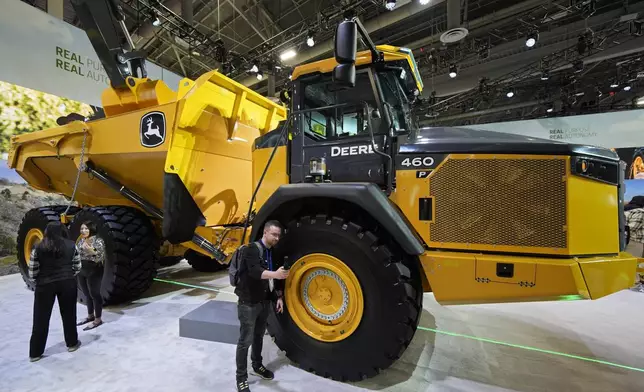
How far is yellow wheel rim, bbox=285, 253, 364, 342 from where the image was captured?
2.40 m

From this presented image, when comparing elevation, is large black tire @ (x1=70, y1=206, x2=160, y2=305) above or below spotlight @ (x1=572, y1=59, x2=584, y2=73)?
below

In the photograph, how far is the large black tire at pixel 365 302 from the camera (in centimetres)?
221

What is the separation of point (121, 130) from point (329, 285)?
3395 mm

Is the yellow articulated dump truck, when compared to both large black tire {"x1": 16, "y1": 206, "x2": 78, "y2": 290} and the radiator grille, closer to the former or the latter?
the radiator grille

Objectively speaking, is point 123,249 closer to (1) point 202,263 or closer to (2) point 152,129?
(2) point 152,129

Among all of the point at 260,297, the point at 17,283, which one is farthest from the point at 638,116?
the point at 17,283

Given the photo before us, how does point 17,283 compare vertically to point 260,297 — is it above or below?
below

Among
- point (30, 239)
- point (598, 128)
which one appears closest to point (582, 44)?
point (598, 128)

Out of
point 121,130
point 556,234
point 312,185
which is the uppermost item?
point 121,130

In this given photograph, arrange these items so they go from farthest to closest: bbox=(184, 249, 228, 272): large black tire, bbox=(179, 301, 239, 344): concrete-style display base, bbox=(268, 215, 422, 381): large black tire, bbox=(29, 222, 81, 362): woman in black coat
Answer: bbox=(184, 249, 228, 272): large black tire, bbox=(179, 301, 239, 344): concrete-style display base, bbox=(29, 222, 81, 362): woman in black coat, bbox=(268, 215, 422, 381): large black tire

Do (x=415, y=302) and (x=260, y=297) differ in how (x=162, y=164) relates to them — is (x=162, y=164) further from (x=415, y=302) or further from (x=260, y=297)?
(x=415, y=302)

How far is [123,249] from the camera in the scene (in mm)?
3820

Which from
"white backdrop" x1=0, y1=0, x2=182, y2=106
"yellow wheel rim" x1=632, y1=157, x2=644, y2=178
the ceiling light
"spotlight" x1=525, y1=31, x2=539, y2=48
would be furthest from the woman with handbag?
"yellow wheel rim" x1=632, y1=157, x2=644, y2=178

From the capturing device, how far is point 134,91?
3.92 meters
